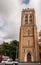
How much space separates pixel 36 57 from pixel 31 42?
18.7 ft

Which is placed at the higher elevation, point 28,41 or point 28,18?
→ point 28,18

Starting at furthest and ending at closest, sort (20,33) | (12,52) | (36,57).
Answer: (12,52)
(20,33)
(36,57)

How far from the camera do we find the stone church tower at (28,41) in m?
56.1

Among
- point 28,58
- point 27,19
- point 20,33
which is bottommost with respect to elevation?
point 28,58

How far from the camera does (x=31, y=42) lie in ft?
189

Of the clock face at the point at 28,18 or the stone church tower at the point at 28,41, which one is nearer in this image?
the stone church tower at the point at 28,41

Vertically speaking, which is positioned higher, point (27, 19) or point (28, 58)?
point (27, 19)

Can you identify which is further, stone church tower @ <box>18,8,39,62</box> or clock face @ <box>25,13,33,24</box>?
clock face @ <box>25,13,33,24</box>

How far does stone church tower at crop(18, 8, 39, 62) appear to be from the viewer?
56.1 metres

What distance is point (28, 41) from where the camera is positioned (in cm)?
5738

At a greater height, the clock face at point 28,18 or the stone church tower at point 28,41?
the clock face at point 28,18

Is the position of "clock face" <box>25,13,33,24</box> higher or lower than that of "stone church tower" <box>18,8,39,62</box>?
higher

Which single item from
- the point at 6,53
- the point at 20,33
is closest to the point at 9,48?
the point at 6,53

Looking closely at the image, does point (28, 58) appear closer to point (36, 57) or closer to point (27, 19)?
point (36, 57)
